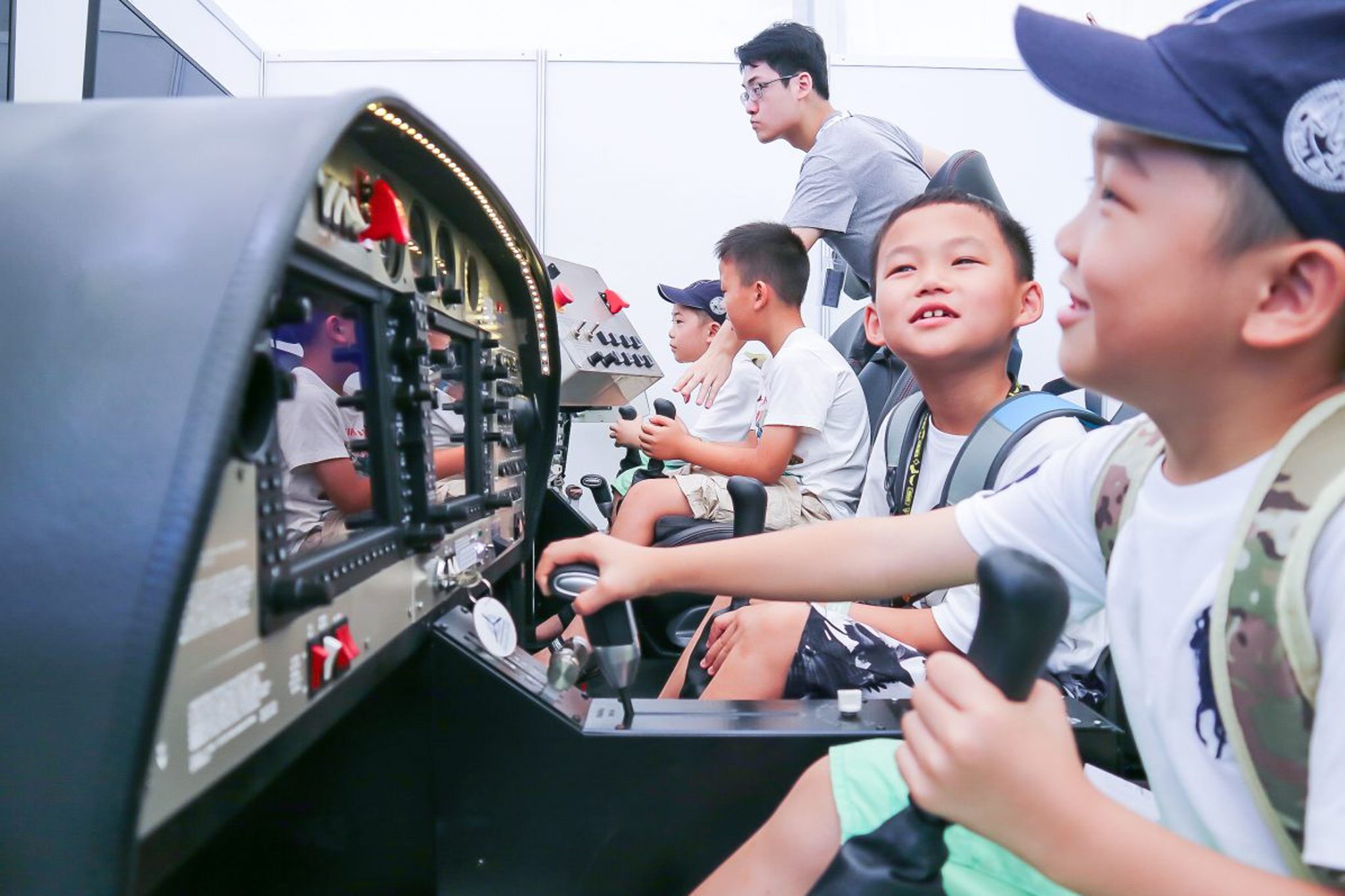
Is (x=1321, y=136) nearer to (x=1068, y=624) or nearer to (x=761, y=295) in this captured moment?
(x=1068, y=624)

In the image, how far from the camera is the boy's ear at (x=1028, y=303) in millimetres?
1257

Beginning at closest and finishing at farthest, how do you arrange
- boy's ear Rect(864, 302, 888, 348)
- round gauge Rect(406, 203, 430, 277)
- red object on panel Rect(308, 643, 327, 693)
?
red object on panel Rect(308, 643, 327, 693) < round gauge Rect(406, 203, 430, 277) < boy's ear Rect(864, 302, 888, 348)

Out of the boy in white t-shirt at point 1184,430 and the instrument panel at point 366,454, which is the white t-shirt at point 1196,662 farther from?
the instrument panel at point 366,454

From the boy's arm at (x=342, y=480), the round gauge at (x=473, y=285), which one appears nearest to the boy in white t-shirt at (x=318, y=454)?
the boy's arm at (x=342, y=480)

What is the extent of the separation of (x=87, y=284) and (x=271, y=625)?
0.22 m

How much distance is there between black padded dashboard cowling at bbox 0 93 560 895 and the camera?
39 cm

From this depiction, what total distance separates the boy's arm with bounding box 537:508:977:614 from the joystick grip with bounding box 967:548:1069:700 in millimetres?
360

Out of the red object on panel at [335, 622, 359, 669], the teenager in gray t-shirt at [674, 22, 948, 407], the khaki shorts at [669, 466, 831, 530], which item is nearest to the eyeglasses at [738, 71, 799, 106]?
the teenager in gray t-shirt at [674, 22, 948, 407]

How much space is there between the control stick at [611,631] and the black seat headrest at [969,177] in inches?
42.5

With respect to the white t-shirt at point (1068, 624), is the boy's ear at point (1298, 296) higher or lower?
higher

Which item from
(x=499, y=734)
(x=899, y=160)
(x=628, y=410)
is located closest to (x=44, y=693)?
(x=499, y=734)

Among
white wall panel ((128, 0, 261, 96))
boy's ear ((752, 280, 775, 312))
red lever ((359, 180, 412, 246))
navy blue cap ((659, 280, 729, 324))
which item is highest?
white wall panel ((128, 0, 261, 96))

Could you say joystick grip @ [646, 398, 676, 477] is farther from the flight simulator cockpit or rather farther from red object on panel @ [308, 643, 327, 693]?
red object on panel @ [308, 643, 327, 693]

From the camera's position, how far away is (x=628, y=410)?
9.15 feet
